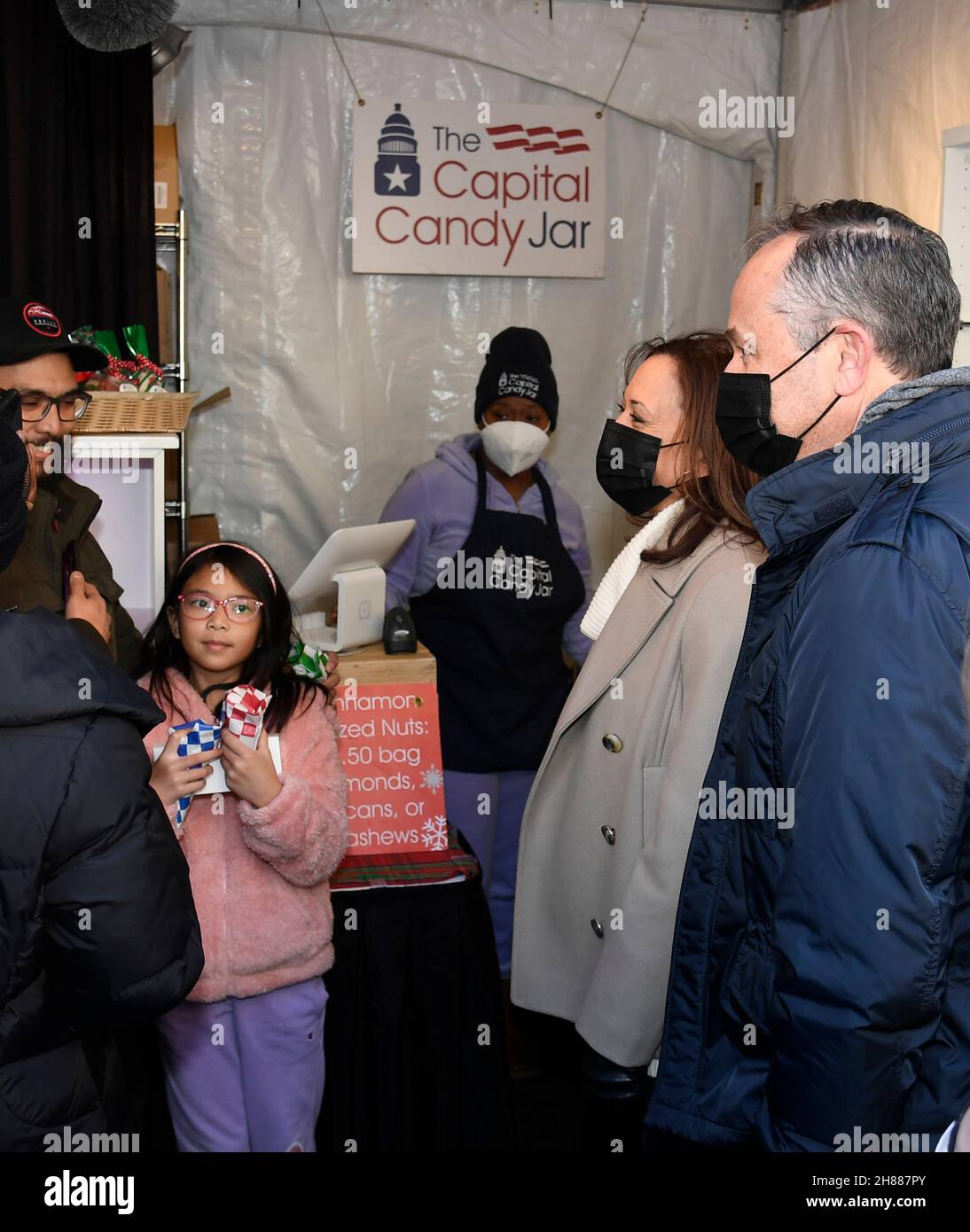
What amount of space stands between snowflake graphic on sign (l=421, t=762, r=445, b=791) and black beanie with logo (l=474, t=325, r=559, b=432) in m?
1.28

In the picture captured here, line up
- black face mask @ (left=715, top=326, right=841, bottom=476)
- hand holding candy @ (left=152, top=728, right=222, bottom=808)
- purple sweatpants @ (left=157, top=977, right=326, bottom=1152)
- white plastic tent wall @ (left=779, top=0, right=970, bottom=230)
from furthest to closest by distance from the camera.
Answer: white plastic tent wall @ (left=779, top=0, right=970, bottom=230), purple sweatpants @ (left=157, top=977, right=326, bottom=1152), hand holding candy @ (left=152, top=728, right=222, bottom=808), black face mask @ (left=715, top=326, right=841, bottom=476)

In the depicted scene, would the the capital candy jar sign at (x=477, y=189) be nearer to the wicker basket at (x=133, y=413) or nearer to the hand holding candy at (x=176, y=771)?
the wicker basket at (x=133, y=413)

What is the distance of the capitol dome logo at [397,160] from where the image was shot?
3.92 metres

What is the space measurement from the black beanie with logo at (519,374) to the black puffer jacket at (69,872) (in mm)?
2230

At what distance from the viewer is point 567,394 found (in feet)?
13.9

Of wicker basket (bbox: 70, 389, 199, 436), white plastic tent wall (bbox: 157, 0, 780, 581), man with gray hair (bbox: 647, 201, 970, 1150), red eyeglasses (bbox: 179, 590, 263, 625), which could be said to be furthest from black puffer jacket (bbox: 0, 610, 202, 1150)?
white plastic tent wall (bbox: 157, 0, 780, 581)

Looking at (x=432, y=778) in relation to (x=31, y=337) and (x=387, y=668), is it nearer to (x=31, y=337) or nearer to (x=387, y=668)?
(x=387, y=668)

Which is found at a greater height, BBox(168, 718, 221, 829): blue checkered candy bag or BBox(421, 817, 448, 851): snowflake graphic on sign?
BBox(168, 718, 221, 829): blue checkered candy bag

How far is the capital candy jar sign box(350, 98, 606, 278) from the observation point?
3.94 m

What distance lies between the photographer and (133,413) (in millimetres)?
2799

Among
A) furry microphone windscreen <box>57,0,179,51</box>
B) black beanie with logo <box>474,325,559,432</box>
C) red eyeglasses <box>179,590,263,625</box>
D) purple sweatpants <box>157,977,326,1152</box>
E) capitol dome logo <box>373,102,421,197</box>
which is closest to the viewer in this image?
purple sweatpants <box>157,977,326,1152</box>

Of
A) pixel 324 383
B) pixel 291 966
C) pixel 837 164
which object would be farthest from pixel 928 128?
pixel 291 966

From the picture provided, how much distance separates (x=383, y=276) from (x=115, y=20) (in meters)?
1.31

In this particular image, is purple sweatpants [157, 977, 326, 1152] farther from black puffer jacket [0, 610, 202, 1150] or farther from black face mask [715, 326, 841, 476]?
black face mask [715, 326, 841, 476]
